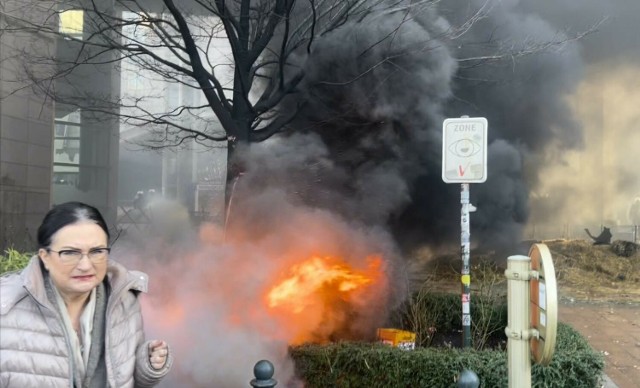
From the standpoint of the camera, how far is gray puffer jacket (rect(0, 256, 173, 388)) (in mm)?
1714

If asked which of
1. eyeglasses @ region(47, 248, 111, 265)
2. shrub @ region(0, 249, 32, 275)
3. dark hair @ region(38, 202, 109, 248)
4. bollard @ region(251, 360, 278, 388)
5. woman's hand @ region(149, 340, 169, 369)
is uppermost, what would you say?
dark hair @ region(38, 202, 109, 248)

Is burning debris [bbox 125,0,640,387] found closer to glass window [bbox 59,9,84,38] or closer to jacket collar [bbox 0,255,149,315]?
jacket collar [bbox 0,255,149,315]

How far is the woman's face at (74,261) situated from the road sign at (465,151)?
340cm

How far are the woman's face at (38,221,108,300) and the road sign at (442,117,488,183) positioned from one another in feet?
11.2

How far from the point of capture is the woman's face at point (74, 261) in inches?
70.9

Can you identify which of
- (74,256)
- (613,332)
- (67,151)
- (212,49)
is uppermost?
(212,49)

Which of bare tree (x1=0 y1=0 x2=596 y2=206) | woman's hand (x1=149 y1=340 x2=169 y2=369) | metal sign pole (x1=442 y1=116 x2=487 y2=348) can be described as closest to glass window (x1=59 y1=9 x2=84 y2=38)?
bare tree (x1=0 y1=0 x2=596 y2=206)

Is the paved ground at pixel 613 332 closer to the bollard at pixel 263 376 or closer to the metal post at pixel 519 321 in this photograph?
the metal post at pixel 519 321

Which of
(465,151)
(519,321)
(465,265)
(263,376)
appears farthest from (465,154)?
(263,376)

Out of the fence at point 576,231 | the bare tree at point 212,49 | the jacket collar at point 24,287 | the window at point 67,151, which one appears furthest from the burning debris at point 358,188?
the window at point 67,151

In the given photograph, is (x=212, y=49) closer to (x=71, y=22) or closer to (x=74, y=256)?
(x=71, y=22)

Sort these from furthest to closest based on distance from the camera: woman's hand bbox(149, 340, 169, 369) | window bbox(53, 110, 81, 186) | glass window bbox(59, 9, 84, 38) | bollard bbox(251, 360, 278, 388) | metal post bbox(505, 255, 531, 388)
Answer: window bbox(53, 110, 81, 186) < glass window bbox(59, 9, 84, 38) < bollard bbox(251, 360, 278, 388) < metal post bbox(505, 255, 531, 388) < woman's hand bbox(149, 340, 169, 369)

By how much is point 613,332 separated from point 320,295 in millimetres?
4541

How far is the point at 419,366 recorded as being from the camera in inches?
160
